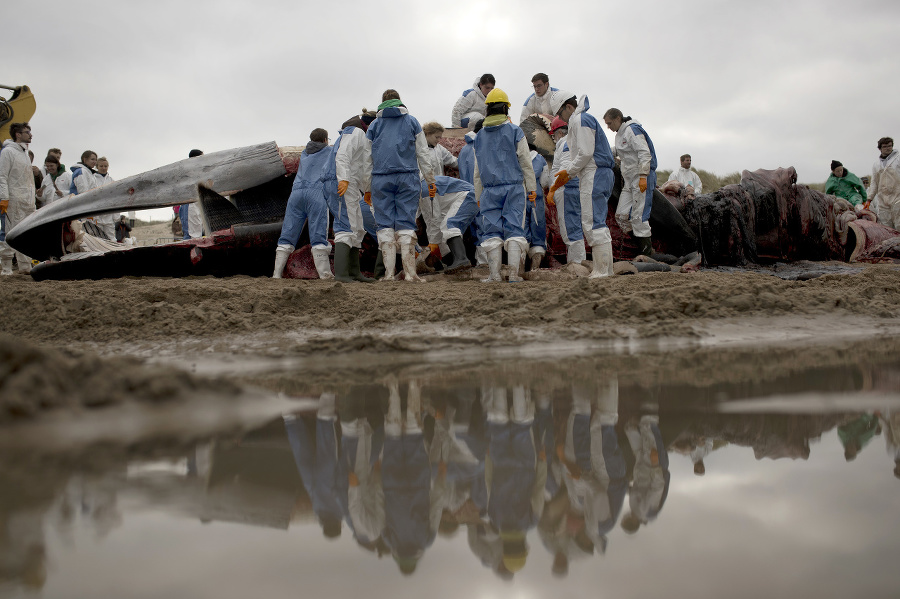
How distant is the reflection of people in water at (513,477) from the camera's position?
1.39 metres

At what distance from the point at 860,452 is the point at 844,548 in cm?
72

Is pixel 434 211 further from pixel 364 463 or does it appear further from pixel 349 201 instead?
pixel 364 463

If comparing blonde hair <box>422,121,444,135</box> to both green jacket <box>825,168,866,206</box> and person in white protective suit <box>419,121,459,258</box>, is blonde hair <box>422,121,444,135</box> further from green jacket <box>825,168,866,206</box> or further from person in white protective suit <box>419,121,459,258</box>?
green jacket <box>825,168,866,206</box>

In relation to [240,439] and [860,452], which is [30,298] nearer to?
[240,439]

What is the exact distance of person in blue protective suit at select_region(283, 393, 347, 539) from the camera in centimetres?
154

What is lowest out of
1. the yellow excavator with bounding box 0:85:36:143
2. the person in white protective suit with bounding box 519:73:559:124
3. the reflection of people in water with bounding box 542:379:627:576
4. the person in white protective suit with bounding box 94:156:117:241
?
the reflection of people in water with bounding box 542:379:627:576

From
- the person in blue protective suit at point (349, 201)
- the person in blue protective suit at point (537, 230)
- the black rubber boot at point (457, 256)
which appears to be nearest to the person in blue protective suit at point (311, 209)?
the person in blue protective suit at point (349, 201)

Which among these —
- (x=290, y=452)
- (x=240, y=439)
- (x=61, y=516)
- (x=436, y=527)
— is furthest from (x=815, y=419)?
(x=61, y=516)

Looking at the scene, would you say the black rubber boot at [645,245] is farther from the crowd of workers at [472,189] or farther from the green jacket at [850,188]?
the green jacket at [850,188]

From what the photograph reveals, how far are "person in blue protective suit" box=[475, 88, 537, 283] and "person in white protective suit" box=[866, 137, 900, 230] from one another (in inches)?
378

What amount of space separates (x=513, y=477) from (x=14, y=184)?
37.7ft

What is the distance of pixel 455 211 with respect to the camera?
26.8 ft

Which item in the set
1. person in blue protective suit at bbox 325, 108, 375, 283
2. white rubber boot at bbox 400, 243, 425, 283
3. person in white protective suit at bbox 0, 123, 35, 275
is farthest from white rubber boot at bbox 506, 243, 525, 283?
person in white protective suit at bbox 0, 123, 35, 275

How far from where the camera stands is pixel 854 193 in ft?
48.1
